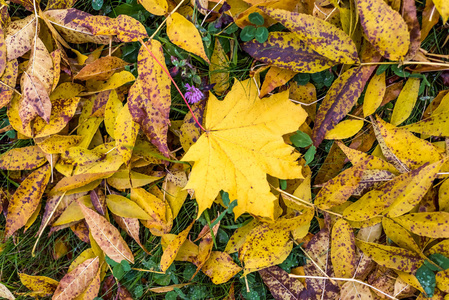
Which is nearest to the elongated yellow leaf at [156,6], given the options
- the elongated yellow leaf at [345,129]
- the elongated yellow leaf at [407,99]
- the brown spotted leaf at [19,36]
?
the brown spotted leaf at [19,36]

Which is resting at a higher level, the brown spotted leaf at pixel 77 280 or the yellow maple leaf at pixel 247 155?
the yellow maple leaf at pixel 247 155

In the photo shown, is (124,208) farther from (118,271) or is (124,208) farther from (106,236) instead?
(118,271)

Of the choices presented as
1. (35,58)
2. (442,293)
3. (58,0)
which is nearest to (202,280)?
(442,293)

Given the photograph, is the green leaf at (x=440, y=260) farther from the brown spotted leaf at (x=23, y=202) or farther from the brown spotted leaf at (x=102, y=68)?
the brown spotted leaf at (x=23, y=202)

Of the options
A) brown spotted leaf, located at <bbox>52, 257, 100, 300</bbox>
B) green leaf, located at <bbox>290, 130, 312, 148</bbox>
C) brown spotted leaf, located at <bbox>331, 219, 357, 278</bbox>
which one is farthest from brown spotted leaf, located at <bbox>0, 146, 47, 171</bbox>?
brown spotted leaf, located at <bbox>331, 219, 357, 278</bbox>

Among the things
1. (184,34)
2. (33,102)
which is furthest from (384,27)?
(33,102)

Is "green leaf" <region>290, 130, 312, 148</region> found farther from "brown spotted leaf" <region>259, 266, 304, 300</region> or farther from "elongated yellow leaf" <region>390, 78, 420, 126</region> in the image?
"brown spotted leaf" <region>259, 266, 304, 300</region>

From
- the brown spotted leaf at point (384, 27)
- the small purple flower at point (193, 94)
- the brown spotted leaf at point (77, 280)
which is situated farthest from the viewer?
the brown spotted leaf at point (77, 280)
